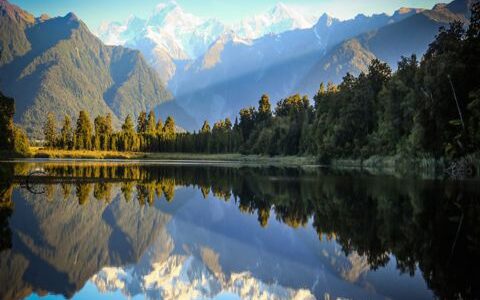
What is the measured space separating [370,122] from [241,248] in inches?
3164

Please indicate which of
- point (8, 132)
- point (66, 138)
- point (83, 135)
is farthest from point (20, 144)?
point (8, 132)

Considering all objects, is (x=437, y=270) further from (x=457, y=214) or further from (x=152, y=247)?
(x=457, y=214)

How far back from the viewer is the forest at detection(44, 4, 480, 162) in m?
55.4

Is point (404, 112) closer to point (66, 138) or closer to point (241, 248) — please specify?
point (241, 248)

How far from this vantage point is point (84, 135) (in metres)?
165

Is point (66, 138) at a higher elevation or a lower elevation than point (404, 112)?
higher

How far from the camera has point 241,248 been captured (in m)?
18.1

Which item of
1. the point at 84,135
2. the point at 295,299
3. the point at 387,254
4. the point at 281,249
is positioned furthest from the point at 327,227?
the point at 84,135

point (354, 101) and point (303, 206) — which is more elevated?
point (354, 101)

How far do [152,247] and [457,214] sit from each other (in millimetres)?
14100

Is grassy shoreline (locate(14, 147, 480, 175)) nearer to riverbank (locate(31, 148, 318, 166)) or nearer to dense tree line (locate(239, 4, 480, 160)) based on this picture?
riverbank (locate(31, 148, 318, 166))

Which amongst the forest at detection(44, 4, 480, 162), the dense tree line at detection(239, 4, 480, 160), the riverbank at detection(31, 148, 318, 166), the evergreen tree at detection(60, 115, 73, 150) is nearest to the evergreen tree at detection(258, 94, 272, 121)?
the forest at detection(44, 4, 480, 162)

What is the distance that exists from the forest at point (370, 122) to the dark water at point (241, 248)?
2818 cm

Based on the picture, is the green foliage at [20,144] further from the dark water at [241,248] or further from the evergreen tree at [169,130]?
the dark water at [241,248]
